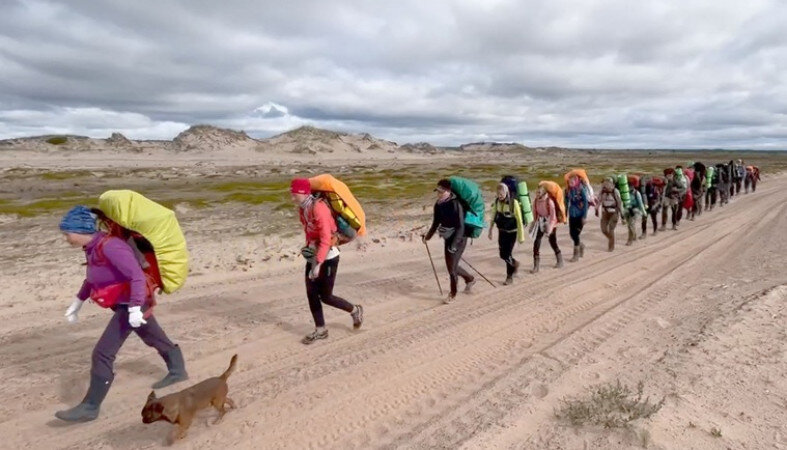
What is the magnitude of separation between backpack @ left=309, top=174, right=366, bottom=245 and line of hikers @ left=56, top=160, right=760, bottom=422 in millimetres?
12

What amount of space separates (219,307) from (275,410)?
378 centimetres

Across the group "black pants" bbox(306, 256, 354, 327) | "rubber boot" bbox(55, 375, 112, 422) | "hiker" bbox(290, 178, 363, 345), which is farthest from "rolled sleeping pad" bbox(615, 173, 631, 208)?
"rubber boot" bbox(55, 375, 112, 422)

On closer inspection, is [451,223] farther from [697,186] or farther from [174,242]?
[697,186]

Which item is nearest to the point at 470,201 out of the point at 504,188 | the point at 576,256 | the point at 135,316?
the point at 504,188

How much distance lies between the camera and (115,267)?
4.25m

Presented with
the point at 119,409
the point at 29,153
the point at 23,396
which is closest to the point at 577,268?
the point at 119,409

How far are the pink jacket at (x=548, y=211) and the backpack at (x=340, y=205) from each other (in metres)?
5.02

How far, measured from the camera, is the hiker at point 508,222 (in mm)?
9023

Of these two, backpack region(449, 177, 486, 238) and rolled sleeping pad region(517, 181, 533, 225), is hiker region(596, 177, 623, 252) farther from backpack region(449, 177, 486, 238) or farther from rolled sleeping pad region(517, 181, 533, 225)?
backpack region(449, 177, 486, 238)

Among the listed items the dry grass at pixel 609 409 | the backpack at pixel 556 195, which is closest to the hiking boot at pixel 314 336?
the dry grass at pixel 609 409

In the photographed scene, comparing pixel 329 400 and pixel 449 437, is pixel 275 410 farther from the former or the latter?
pixel 449 437

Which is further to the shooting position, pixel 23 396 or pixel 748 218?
pixel 748 218

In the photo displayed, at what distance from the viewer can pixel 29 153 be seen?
321ft

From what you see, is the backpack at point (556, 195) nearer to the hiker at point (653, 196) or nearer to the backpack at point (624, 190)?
the backpack at point (624, 190)
